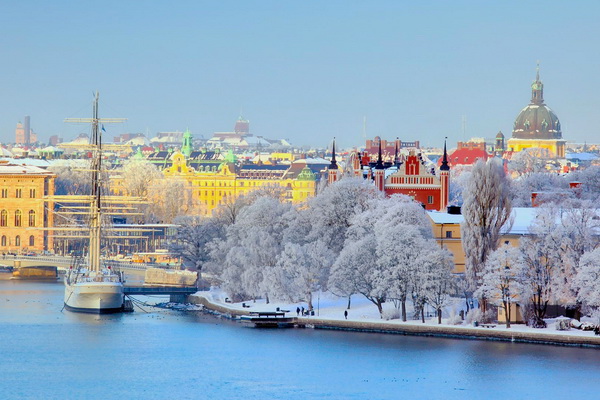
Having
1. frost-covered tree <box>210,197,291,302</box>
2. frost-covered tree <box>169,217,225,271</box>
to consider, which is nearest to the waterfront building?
frost-covered tree <box>210,197,291,302</box>

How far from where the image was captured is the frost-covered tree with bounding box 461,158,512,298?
6825 cm

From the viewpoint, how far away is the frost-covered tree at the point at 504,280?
65.9m

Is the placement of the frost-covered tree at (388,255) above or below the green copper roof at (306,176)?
below

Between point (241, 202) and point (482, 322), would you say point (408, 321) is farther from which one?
point (241, 202)

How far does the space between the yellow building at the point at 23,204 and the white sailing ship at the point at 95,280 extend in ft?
137

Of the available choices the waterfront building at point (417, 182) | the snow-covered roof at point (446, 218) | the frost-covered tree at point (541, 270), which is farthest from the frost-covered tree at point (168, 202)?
the frost-covered tree at point (541, 270)

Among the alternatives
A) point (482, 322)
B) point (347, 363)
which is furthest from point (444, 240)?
point (347, 363)

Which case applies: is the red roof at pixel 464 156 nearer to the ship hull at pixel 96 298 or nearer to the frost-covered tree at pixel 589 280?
the ship hull at pixel 96 298

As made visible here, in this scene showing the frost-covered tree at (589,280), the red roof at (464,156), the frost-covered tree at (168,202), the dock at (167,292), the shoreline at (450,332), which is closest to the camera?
the shoreline at (450,332)

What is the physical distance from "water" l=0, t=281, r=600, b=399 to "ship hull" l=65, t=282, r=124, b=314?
7819mm

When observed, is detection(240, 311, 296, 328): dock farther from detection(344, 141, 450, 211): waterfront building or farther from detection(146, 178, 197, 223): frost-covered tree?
detection(146, 178, 197, 223): frost-covered tree

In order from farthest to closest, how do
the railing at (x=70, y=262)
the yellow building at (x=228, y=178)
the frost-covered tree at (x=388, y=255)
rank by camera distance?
the yellow building at (x=228, y=178) → the railing at (x=70, y=262) → the frost-covered tree at (x=388, y=255)

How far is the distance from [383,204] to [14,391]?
26.6 m

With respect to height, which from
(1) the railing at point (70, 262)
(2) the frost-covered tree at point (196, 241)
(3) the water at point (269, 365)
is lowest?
(3) the water at point (269, 365)
